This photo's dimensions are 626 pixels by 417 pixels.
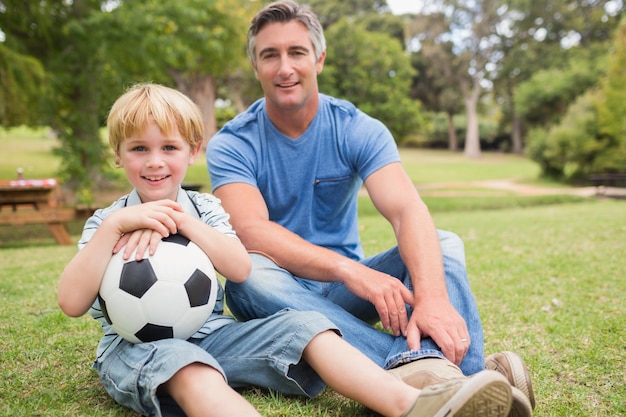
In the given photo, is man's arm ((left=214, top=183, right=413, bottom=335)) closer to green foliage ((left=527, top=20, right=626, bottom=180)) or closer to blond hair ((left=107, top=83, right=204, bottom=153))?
blond hair ((left=107, top=83, right=204, bottom=153))

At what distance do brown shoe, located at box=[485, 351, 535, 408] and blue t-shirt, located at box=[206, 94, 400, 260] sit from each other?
1133 millimetres

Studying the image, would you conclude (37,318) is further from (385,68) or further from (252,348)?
(385,68)

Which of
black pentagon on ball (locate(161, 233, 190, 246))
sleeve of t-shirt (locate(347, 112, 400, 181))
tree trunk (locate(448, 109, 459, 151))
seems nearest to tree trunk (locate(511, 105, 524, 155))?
tree trunk (locate(448, 109, 459, 151))

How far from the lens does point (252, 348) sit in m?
2.19

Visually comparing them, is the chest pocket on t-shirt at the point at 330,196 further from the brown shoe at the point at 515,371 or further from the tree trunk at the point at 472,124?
the tree trunk at the point at 472,124

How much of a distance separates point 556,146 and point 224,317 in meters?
20.8

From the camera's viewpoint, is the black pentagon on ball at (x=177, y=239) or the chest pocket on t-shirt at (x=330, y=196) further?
the chest pocket on t-shirt at (x=330, y=196)

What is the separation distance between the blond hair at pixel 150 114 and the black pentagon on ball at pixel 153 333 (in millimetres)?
757

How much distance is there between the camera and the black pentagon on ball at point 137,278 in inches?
79.4

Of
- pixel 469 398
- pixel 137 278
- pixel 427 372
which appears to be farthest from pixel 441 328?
pixel 137 278

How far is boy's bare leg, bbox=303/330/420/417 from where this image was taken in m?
1.84

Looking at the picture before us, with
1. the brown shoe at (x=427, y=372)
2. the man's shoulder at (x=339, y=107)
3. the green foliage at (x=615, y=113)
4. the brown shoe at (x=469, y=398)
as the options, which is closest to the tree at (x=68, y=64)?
the man's shoulder at (x=339, y=107)

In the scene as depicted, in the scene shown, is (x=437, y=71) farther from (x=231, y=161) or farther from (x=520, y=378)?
(x=520, y=378)

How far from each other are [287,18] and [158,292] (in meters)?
1.76
